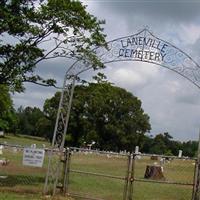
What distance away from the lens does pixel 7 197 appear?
14430mm

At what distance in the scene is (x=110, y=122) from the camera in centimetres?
8162

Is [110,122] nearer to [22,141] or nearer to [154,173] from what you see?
[22,141]

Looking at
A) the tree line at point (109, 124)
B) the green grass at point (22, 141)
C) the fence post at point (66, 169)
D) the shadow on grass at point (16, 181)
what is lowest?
the shadow on grass at point (16, 181)

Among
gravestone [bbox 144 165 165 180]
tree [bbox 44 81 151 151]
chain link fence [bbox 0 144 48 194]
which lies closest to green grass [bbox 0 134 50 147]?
tree [bbox 44 81 151 151]

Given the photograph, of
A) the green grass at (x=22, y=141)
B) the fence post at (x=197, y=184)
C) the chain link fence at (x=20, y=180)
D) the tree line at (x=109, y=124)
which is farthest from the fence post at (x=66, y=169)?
the tree line at (x=109, y=124)

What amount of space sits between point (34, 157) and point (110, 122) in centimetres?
6586

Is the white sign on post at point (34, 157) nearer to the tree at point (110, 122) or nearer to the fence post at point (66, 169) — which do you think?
the fence post at point (66, 169)

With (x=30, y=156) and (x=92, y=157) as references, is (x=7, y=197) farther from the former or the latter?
(x=92, y=157)

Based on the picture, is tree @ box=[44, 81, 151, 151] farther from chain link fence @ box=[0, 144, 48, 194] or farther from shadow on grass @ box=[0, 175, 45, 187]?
shadow on grass @ box=[0, 175, 45, 187]

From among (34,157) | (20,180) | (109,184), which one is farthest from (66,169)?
(109,184)

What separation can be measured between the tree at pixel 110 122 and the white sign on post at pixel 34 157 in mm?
60097

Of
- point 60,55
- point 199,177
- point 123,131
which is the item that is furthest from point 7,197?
point 123,131

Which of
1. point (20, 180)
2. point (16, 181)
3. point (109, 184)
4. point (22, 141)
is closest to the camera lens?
point (16, 181)

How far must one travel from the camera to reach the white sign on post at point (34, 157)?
15781 mm
